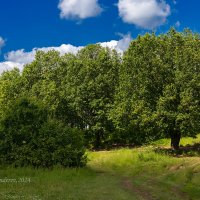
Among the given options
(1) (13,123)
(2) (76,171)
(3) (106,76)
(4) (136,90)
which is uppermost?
(3) (106,76)

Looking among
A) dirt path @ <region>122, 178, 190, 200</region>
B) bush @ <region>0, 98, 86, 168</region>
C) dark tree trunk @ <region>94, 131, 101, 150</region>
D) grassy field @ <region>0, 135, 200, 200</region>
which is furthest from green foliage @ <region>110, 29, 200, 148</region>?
dirt path @ <region>122, 178, 190, 200</region>

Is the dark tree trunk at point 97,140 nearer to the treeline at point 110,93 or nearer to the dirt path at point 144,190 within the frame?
the treeline at point 110,93

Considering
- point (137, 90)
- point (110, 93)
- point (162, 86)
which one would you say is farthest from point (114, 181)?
point (110, 93)

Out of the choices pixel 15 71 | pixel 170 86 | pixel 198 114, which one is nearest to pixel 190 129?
pixel 198 114

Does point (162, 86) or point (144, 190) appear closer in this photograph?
point (144, 190)

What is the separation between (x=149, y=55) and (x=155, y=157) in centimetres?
1337

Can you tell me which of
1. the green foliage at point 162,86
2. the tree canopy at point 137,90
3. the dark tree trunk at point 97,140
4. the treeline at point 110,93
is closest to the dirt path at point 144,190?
the treeline at point 110,93

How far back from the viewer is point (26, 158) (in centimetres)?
3312

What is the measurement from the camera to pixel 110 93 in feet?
196

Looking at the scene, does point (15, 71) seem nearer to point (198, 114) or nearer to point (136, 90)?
point (136, 90)

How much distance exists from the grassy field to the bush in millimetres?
1910

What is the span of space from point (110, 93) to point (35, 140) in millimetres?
27612

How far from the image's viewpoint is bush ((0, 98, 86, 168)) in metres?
33.1

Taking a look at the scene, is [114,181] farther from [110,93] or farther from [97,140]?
[97,140]
